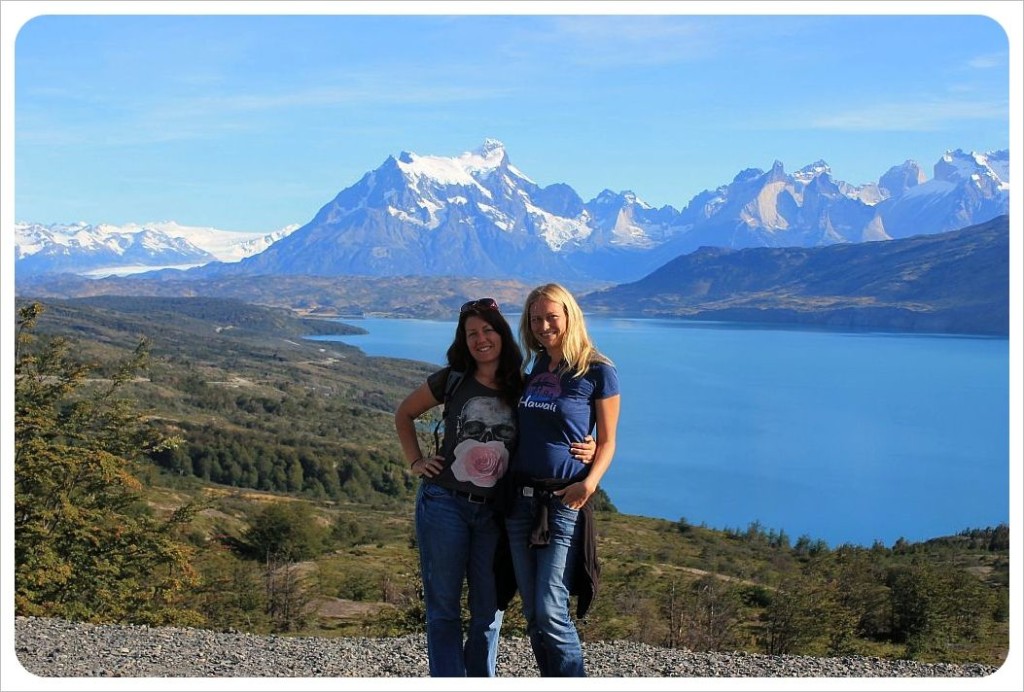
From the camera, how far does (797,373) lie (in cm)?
9794

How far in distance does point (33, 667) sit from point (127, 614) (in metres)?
5.84

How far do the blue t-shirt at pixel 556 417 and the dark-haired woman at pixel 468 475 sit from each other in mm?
99

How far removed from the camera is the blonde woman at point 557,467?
3.64 metres

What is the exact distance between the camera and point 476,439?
12.4ft

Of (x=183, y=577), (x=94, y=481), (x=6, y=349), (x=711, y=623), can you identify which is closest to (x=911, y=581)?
(x=711, y=623)

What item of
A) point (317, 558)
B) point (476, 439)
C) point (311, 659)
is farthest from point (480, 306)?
point (317, 558)

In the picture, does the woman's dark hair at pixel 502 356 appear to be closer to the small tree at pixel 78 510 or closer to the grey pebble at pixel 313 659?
the grey pebble at pixel 313 659

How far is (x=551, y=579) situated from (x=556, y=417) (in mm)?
598

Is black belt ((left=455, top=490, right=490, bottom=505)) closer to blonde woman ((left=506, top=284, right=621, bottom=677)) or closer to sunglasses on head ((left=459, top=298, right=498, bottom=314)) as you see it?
blonde woman ((left=506, top=284, right=621, bottom=677))

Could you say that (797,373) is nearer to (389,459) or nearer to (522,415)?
(389,459)

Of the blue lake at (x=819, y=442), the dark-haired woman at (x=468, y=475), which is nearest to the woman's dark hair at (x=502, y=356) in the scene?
the dark-haired woman at (x=468, y=475)

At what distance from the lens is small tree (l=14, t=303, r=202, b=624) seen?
9984 millimetres

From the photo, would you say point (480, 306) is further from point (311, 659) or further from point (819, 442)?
point (819, 442)

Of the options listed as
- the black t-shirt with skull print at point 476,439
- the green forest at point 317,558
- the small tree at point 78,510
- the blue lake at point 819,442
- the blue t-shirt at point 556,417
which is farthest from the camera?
the blue lake at point 819,442
